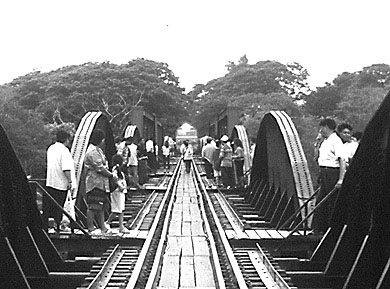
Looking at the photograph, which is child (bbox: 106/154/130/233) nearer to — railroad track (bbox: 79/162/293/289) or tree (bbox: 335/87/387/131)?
railroad track (bbox: 79/162/293/289)

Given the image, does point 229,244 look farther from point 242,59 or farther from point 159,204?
point 242,59

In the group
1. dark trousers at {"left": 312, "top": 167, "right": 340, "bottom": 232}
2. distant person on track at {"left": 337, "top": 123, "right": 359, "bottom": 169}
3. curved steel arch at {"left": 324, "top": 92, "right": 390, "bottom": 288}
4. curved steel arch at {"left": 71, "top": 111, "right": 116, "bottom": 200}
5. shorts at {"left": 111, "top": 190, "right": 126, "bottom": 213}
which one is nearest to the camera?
curved steel arch at {"left": 324, "top": 92, "right": 390, "bottom": 288}

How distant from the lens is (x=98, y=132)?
10117 mm

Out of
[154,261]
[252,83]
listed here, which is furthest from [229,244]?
[252,83]

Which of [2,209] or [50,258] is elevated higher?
[2,209]

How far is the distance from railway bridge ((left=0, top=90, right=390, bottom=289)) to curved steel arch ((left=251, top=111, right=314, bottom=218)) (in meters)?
0.02

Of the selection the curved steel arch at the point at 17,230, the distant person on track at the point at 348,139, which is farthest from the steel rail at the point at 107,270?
the distant person on track at the point at 348,139

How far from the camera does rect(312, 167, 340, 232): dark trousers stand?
30.5 feet

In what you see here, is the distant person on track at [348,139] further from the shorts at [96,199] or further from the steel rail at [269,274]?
the shorts at [96,199]

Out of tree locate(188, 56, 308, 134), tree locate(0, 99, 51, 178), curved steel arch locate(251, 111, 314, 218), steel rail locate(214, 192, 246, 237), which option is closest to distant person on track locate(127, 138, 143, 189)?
steel rail locate(214, 192, 246, 237)

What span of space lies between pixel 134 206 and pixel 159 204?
1.87 feet

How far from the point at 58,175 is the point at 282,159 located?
15.4ft

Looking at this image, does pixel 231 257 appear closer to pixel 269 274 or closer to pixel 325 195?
pixel 269 274

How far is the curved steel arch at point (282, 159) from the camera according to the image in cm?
1096
